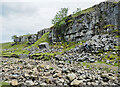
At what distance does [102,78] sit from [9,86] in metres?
9.16

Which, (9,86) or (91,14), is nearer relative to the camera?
(9,86)

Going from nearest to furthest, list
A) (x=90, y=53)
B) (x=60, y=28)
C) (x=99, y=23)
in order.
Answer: (x=90, y=53), (x=99, y=23), (x=60, y=28)

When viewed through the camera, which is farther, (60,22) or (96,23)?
(60,22)

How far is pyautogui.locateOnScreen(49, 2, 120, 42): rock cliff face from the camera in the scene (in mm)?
25528

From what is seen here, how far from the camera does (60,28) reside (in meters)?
41.2

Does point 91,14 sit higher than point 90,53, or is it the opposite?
point 91,14

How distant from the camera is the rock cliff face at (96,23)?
25528 mm

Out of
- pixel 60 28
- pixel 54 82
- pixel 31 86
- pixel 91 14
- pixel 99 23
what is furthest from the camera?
pixel 60 28

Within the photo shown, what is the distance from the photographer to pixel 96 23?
2914cm

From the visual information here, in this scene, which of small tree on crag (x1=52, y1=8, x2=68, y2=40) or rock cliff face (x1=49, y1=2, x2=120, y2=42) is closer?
rock cliff face (x1=49, y1=2, x2=120, y2=42)

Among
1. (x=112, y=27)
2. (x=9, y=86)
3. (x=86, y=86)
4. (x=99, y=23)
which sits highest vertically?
(x=99, y=23)

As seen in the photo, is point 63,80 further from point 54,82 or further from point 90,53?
point 90,53

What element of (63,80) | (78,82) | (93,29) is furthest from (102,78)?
(93,29)

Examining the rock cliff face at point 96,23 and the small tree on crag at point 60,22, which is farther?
the small tree on crag at point 60,22
